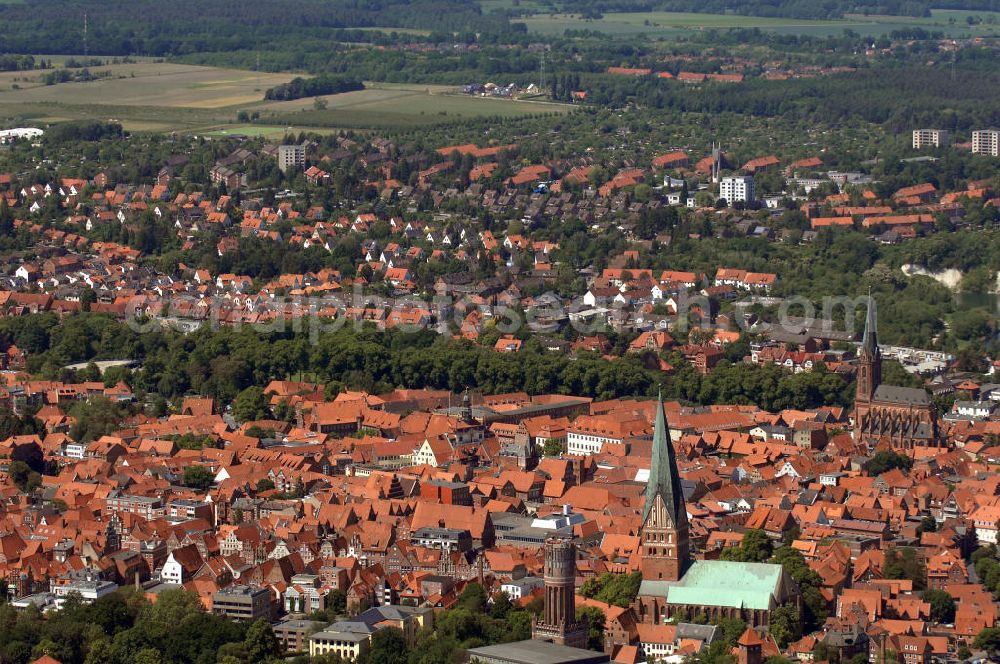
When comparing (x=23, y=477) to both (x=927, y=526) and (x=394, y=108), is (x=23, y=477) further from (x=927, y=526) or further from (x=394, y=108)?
(x=394, y=108)

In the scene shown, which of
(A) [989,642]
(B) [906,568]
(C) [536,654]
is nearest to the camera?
(C) [536,654]

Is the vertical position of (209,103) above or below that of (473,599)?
below

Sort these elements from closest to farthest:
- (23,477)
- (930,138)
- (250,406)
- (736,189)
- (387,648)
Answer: (387,648), (23,477), (250,406), (736,189), (930,138)

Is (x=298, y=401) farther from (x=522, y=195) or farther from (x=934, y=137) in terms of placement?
(x=934, y=137)

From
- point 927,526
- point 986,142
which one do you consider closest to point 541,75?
point 986,142

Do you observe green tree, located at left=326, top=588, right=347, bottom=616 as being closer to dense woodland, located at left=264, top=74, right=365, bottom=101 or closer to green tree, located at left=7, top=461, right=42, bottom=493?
green tree, located at left=7, top=461, right=42, bottom=493

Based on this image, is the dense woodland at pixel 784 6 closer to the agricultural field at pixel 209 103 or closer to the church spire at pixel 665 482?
the agricultural field at pixel 209 103
